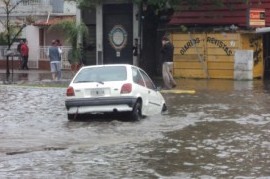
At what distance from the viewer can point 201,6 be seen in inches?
1331

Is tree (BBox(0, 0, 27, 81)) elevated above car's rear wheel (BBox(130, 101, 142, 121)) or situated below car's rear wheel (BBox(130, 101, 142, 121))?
above

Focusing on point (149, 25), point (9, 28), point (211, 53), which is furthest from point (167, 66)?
point (9, 28)

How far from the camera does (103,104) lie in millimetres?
16078

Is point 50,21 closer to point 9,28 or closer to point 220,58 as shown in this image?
point 9,28

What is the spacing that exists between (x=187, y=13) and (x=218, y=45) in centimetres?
306

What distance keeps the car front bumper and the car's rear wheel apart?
0.15 metres

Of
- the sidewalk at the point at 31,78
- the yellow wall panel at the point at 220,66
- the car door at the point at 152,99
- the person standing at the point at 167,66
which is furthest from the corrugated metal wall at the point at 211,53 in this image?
the car door at the point at 152,99

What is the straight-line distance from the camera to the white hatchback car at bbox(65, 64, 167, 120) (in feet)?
52.7

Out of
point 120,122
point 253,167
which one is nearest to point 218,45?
point 120,122

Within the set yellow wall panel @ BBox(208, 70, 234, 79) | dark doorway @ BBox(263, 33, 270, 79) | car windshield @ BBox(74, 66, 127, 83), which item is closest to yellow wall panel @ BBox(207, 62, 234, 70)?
yellow wall panel @ BBox(208, 70, 234, 79)

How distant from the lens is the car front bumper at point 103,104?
1603 cm

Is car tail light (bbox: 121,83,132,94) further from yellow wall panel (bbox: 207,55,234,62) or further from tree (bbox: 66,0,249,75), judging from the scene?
tree (bbox: 66,0,249,75)

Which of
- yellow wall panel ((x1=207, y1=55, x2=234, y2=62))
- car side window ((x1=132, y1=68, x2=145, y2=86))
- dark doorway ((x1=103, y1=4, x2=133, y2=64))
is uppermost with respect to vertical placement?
dark doorway ((x1=103, y1=4, x2=133, y2=64))

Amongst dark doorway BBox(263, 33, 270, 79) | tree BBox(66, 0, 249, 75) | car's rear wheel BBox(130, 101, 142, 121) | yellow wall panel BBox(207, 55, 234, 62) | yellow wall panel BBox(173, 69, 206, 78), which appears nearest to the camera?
car's rear wheel BBox(130, 101, 142, 121)
